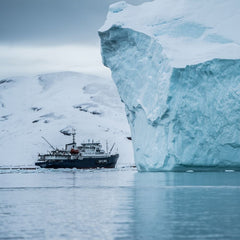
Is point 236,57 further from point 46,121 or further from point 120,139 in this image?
point 46,121

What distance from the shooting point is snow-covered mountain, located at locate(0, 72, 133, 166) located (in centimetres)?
7225

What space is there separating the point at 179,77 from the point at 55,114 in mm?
61719

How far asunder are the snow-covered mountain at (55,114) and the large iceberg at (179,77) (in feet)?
132

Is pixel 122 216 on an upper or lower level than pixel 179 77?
lower

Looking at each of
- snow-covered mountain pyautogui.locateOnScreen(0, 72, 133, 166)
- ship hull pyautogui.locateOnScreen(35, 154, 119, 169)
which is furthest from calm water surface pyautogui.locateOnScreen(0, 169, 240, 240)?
snow-covered mountain pyautogui.locateOnScreen(0, 72, 133, 166)

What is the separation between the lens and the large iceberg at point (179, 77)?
25281mm

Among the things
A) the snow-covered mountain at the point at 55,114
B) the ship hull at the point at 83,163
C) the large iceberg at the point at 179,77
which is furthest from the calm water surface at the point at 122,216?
the snow-covered mountain at the point at 55,114

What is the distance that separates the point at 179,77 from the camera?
25562 millimetres

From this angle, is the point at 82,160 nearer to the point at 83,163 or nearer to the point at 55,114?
the point at 83,163

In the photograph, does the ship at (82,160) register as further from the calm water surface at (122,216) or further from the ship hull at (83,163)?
the calm water surface at (122,216)

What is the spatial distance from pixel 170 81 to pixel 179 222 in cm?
1627

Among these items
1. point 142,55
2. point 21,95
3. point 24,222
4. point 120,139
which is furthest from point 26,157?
point 24,222

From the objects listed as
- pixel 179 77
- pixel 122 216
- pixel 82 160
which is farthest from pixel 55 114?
pixel 122 216

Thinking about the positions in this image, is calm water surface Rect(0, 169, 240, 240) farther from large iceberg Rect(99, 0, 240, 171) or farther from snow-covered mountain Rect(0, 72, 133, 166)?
snow-covered mountain Rect(0, 72, 133, 166)
